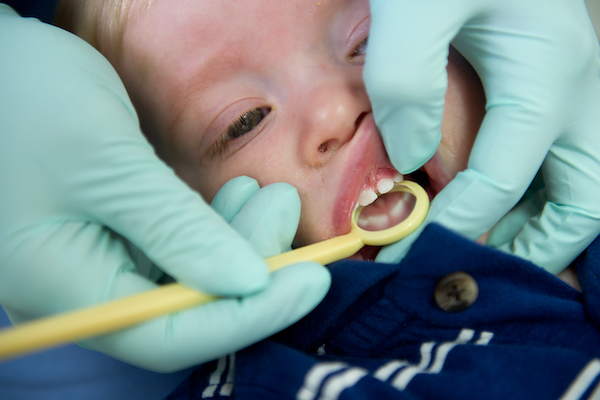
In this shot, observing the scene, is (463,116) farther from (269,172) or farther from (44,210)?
(44,210)

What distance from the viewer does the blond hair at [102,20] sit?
0.81 m

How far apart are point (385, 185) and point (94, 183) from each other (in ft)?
1.59

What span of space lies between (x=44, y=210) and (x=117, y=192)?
0.34 feet

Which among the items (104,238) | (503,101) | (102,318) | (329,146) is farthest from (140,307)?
(503,101)

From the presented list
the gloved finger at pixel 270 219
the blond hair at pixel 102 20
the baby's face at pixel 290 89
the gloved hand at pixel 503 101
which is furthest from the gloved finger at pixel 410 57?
the blond hair at pixel 102 20

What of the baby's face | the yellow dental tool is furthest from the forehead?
the yellow dental tool

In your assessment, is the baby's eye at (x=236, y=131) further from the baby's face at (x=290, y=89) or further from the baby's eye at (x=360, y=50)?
the baby's eye at (x=360, y=50)

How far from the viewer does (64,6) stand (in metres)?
1.02

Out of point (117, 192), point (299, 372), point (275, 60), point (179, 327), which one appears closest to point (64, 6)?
point (275, 60)

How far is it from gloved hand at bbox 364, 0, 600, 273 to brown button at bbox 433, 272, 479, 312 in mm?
111

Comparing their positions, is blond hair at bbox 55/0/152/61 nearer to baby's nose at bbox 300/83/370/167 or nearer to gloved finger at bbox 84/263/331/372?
baby's nose at bbox 300/83/370/167

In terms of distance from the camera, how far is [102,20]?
864mm

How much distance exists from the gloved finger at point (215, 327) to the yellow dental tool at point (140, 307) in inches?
1.0

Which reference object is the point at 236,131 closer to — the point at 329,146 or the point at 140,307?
the point at 329,146
